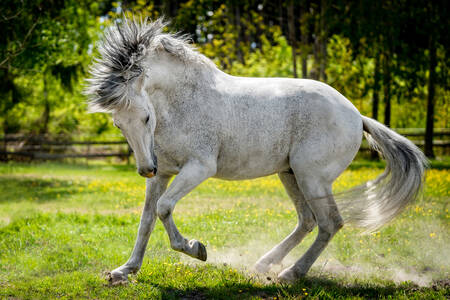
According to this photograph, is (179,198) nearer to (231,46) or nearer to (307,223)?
(307,223)

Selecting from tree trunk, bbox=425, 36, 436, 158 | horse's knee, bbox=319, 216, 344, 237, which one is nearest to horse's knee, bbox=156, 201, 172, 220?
horse's knee, bbox=319, 216, 344, 237

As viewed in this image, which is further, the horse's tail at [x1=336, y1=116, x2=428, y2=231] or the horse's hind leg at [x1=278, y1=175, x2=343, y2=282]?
the horse's tail at [x1=336, y1=116, x2=428, y2=231]

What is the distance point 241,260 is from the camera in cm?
603

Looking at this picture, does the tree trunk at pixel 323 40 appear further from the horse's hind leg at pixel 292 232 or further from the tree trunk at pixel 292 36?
the horse's hind leg at pixel 292 232

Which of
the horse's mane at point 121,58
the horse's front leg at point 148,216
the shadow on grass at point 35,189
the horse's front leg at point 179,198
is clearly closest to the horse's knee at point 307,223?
the horse's front leg at point 179,198

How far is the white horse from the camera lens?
4.44 m

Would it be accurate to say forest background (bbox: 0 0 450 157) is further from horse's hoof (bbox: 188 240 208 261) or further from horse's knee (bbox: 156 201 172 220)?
horse's hoof (bbox: 188 240 208 261)

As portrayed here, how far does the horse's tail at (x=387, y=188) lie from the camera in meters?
5.21

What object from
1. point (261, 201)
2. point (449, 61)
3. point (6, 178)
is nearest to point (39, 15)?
point (6, 178)

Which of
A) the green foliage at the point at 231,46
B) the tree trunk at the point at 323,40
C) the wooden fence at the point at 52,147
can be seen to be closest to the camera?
the green foliage at the point at 231,46

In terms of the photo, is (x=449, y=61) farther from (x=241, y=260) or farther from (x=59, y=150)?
(x=59, y=150)

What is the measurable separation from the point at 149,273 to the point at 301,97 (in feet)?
8.22

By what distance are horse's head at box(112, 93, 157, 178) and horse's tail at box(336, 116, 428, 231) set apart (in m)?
2.16

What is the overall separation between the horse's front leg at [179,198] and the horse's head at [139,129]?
314 millimetres
